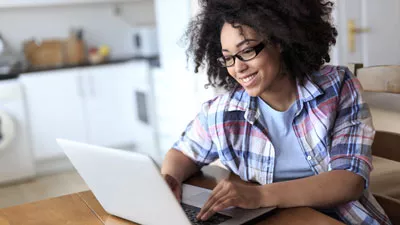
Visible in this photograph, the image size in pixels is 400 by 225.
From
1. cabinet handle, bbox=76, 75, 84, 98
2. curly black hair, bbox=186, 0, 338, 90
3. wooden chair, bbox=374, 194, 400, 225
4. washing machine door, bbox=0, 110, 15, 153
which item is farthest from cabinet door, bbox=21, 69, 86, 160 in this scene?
wooden chair, bbox=374, 194, 400, 225

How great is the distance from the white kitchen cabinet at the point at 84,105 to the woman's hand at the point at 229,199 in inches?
132

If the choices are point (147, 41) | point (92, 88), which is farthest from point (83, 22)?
point (92, 88)

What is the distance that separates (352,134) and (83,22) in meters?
3.99

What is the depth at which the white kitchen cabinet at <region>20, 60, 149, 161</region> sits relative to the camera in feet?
14.0

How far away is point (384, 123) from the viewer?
178 cm

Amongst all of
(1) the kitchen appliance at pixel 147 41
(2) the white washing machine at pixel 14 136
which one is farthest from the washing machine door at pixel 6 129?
(1) the kitchen appliance at pixel 147 41

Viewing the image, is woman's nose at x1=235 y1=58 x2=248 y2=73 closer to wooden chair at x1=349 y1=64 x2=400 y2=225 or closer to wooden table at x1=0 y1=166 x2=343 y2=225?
wooden table at x1=0 y1=166 x2=343 y2=225

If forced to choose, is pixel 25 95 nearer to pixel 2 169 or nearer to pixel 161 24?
pixel 2 169

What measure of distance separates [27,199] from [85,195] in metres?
2.48

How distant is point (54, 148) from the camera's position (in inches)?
172

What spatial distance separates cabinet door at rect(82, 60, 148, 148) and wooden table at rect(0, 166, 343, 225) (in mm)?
3109

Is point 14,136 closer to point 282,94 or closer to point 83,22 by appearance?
point 83,22

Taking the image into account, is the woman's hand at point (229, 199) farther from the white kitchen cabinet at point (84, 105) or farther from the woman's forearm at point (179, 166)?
the white kitchen cabinet at point (84, 105)

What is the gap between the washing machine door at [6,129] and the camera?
4.00 metres
